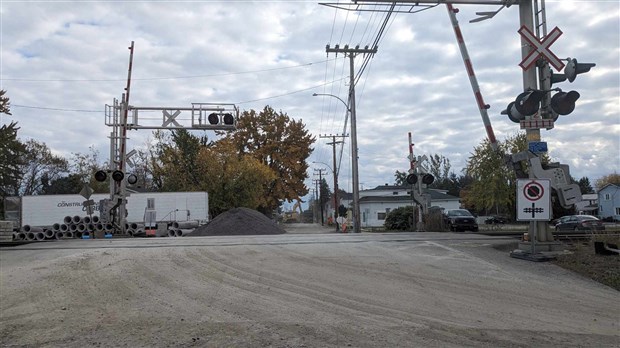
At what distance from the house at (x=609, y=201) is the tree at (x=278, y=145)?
44569 mm

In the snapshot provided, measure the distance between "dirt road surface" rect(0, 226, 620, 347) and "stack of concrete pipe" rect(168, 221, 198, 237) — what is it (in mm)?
23939

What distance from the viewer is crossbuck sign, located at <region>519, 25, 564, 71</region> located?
12.2 m

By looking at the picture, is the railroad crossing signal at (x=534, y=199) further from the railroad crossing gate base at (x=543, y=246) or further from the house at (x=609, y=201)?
the house at (x=609, y=201)

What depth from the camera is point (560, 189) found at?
1278 centimetres

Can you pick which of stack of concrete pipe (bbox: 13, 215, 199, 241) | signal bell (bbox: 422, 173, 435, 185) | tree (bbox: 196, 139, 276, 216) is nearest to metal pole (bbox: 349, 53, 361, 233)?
signal bell (bbox: 422, 173, 435, 185)

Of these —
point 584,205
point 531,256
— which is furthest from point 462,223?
point 531,256

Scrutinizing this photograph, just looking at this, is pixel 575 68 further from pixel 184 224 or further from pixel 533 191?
pixel 184 224

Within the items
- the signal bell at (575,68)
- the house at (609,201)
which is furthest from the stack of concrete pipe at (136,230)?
the house at (609,201)

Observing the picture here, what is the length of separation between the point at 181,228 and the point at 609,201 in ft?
218

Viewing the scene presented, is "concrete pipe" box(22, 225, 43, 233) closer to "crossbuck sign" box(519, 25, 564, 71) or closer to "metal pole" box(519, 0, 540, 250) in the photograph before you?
"metal pole" box(519, 0, 540, 250)

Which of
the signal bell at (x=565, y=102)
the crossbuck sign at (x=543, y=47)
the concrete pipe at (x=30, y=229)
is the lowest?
the concrete pipe at (x=30, y=229)

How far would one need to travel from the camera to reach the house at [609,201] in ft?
241

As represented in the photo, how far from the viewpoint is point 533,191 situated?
39.4 ft

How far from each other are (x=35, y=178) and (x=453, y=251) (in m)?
71.4
